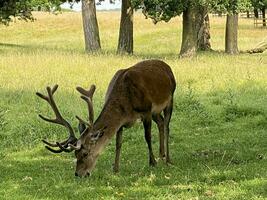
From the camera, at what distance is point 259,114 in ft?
41.7

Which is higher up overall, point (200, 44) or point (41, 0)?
point (41, 0)

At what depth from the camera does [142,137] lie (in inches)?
436

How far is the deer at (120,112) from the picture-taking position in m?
Result: 7.75

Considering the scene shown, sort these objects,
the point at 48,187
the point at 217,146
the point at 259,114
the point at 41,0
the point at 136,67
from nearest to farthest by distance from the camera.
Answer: the point at 48,187, the point at 136,67, the point at 217,146, the point at 259,114, the point at 41,0

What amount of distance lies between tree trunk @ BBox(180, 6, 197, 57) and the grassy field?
544 centimetres

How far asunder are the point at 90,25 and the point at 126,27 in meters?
1.81

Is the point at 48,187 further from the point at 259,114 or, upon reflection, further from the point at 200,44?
the point at 200,44

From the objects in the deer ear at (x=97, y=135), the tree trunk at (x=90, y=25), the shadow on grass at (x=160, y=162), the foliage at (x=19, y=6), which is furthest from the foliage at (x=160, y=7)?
the deer ear at (x=97, y=135)

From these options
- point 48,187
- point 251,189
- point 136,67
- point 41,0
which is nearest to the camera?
point 251,189

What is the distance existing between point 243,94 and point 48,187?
8.43 metres

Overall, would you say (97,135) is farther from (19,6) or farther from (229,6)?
(19,6)

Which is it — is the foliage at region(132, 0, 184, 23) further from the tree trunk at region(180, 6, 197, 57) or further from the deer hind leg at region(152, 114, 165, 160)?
the deer hind leg at region(152, 114, 165, 160)

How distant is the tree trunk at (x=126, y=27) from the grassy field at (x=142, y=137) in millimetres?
8309

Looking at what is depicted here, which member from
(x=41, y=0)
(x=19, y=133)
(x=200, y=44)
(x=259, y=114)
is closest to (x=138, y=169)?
(x=19, y=133)
